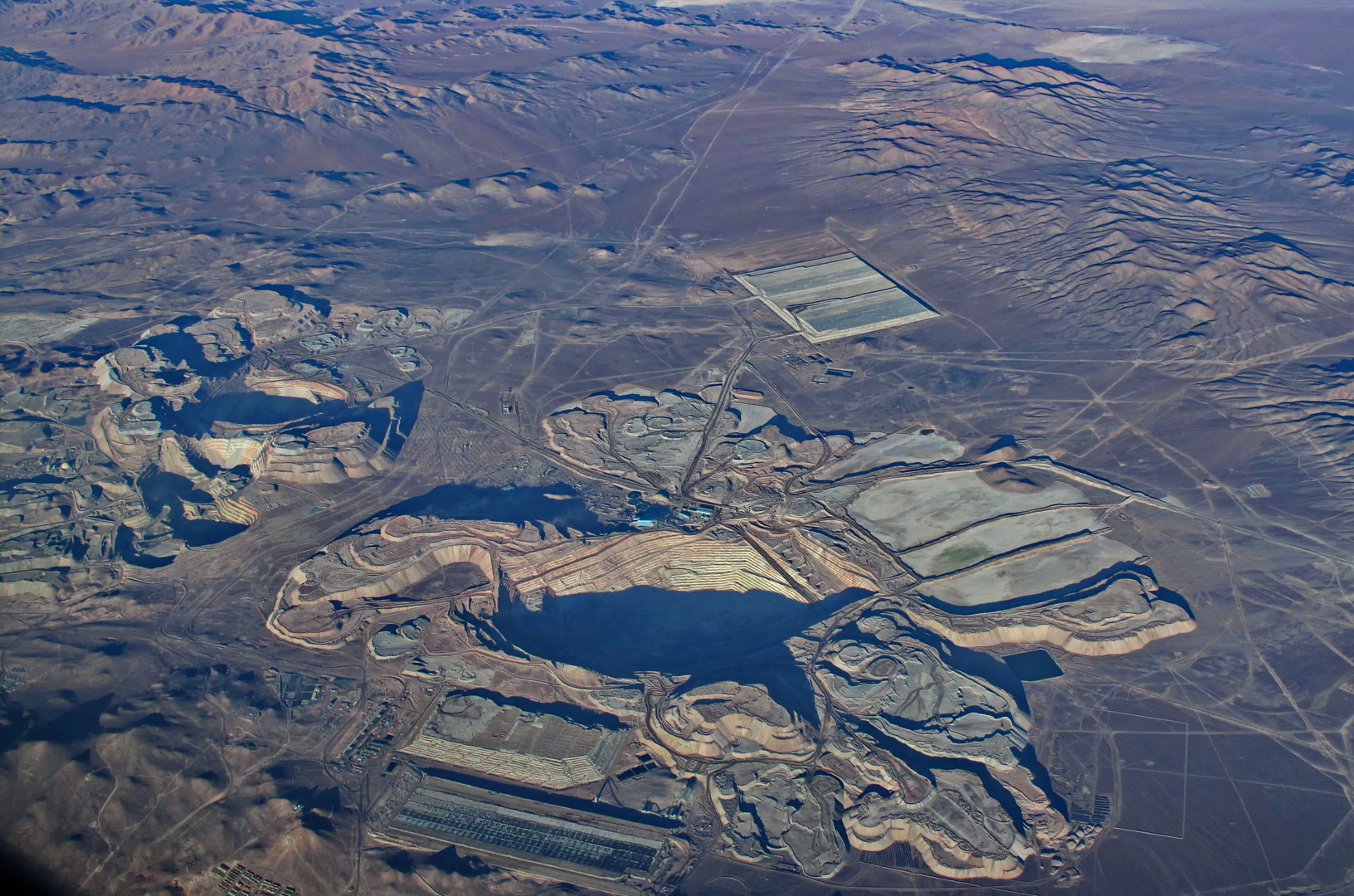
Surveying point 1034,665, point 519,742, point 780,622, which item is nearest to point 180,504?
point 519,742

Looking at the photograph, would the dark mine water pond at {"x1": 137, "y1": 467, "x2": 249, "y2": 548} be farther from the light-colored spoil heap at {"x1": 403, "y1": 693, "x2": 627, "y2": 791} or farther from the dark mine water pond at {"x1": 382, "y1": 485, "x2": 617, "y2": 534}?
the light-colored spoil heap at {"x1": 403, "y1": 693, "x2": 627, "y2": 791}

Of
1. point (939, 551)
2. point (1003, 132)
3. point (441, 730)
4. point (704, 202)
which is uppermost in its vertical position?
point (1003, 132)

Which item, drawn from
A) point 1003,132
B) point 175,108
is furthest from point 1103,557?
point 175,108

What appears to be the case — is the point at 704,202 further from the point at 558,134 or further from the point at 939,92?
the point at 939,92

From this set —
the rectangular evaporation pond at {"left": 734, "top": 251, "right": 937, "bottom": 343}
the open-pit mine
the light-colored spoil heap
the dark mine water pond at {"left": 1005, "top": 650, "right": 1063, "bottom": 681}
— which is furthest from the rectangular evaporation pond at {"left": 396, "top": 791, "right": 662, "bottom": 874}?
the rectangular evaporation pond at {"left": 734, "top": 251, "right": 937, "bottom": 343}

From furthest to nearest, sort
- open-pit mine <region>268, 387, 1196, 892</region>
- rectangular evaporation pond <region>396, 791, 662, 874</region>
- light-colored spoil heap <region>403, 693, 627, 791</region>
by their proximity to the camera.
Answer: light-colored spoil heap <region>403, 693, 627, 791</region> < open-pit mine <region>268, 387, 1196, 892</region> < rectangular evaporation pond <region>396, 791, 662, 874</region>

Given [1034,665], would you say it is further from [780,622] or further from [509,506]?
[509,506]
